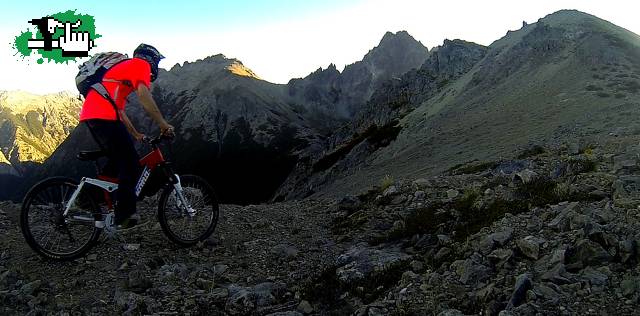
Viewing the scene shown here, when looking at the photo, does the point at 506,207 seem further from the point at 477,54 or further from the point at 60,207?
the point at 477,54

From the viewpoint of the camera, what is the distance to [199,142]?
178m

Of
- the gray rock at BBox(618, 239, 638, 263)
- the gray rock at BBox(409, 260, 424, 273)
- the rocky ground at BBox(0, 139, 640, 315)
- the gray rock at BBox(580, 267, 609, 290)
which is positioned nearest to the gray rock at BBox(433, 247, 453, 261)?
the rocky ground at BBox(0, 139, 640, 315)

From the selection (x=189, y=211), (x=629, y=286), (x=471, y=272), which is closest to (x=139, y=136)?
(x=189, y=211)

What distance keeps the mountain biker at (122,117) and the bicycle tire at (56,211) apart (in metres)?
0.49

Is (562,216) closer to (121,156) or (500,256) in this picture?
(500,256)

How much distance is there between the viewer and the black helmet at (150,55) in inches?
312

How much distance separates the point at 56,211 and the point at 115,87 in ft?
8.30

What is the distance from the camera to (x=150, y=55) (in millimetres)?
8031

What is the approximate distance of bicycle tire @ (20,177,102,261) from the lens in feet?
24.0

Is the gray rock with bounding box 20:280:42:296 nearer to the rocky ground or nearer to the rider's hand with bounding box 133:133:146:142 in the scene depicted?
the rocky ground

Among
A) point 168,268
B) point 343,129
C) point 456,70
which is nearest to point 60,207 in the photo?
point 168,268

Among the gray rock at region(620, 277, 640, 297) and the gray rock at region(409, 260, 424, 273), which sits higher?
the gray rock at region(620, 277, 640, 297)

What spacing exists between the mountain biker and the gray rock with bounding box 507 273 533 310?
20.6 ft

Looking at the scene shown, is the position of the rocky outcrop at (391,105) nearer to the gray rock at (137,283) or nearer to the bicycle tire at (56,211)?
the bicycle tire at (56,211)
